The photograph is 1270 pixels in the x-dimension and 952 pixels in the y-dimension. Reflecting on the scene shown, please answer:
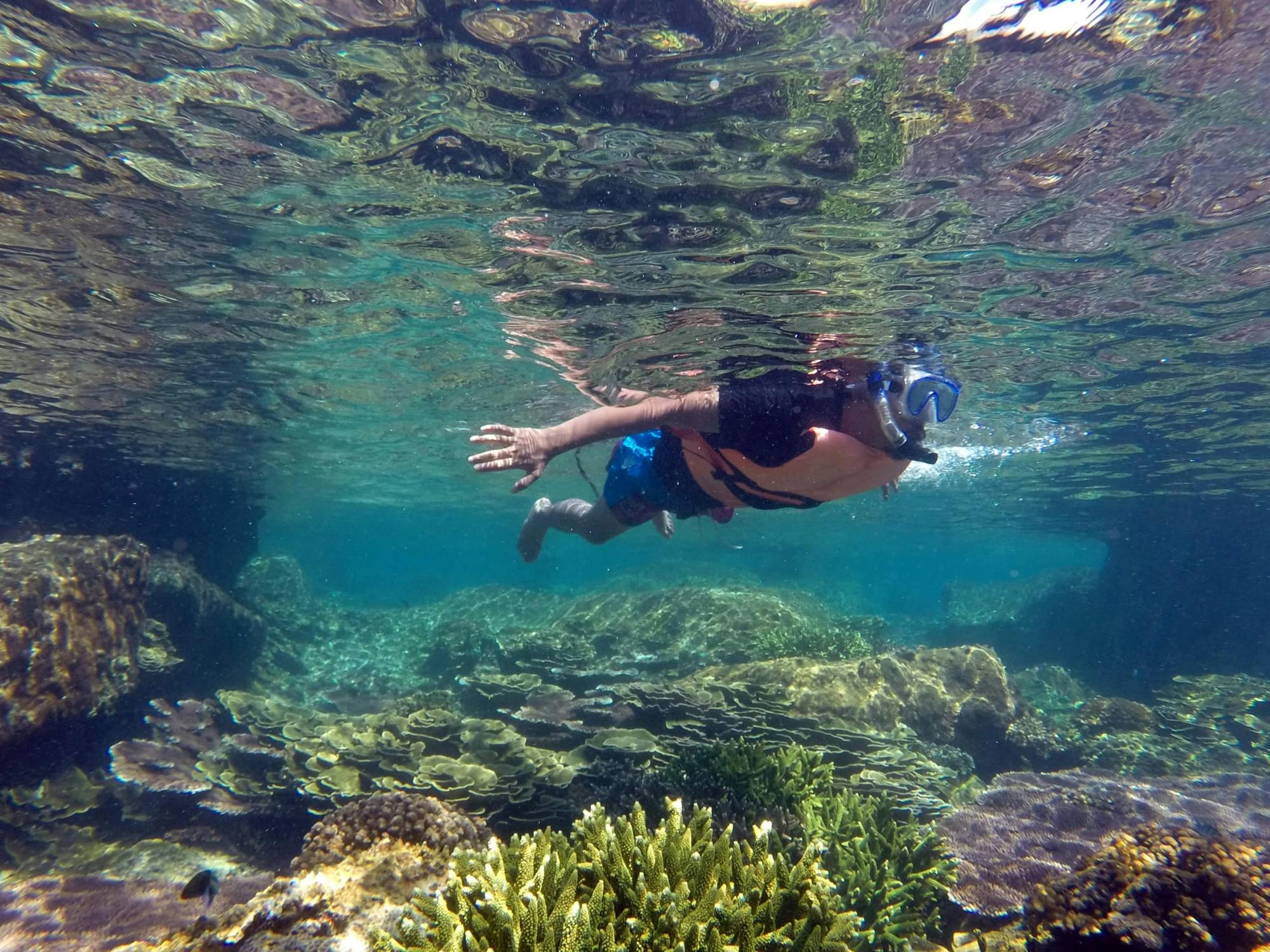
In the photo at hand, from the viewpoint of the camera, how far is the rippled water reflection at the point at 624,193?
5.95 metres

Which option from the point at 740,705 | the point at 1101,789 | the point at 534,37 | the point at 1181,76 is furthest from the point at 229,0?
the point at 1101,789

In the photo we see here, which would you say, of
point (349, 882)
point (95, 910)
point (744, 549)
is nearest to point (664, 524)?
point (349, 882)

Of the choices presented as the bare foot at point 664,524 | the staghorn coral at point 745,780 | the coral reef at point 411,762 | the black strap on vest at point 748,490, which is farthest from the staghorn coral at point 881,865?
the bare foot at point 664,524

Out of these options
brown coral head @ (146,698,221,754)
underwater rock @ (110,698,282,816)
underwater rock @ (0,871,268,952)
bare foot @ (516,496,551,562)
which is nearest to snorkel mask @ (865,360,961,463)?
bare foot @ (516,496,551,562)

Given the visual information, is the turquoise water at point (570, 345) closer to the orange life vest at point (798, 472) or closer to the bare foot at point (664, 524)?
the bare foot at point (664, 524)

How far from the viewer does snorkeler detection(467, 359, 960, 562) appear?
597cm

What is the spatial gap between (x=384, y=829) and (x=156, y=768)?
22.6 feet

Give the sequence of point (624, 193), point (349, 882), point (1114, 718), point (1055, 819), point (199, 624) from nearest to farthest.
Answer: point (349, 882) → point (1055, 819) → point (624, 193) → point (199, 624) → point (1114, 718)

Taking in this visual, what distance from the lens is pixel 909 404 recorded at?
20.1ft

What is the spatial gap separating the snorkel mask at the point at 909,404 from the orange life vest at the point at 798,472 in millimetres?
374

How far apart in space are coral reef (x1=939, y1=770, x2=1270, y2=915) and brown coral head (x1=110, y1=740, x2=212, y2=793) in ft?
32.9

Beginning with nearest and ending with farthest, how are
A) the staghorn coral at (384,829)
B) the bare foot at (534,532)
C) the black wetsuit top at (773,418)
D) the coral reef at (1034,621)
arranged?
the staghorn coral at (384,829) < the black wetsuit top at (773,418) < the bare foot at (534,532) < the coral reef at (1034,621)

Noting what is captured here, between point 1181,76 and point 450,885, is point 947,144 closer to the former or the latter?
point 1181,76

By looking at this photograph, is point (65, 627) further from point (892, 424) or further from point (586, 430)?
point (892, 424)
